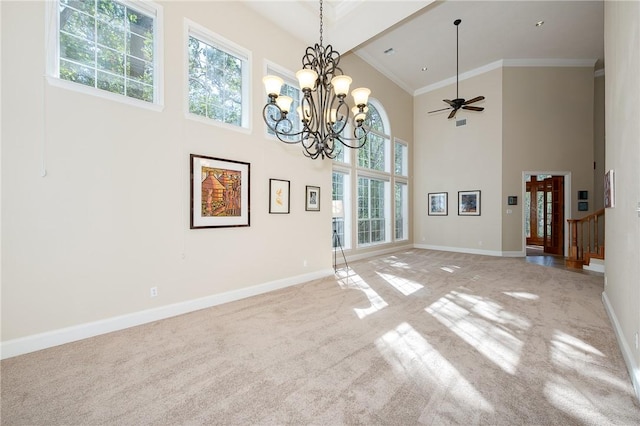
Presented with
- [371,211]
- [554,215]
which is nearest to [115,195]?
[371,211]

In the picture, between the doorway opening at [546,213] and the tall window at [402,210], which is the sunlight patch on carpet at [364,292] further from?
the doorway opening at [546,213]

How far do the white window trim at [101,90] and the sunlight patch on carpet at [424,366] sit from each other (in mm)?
3720

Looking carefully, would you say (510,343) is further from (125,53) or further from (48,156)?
(125,53)

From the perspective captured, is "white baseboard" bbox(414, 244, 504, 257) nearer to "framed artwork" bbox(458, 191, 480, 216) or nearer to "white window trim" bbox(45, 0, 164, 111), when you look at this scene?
"framed artwork" bbox(458, 191, 480, 216)

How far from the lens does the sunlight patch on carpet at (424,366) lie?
1863mm

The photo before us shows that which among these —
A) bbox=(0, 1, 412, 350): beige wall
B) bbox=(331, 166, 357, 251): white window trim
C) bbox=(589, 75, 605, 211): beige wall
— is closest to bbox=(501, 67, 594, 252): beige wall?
bbox=(589, 75, 605, 211): beige wall

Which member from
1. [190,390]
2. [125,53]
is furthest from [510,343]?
[125,53]

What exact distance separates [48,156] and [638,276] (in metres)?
5.10

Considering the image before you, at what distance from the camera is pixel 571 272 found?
18.3 feet

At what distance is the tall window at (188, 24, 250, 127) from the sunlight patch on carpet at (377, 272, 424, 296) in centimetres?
361

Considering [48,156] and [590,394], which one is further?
[48,156]

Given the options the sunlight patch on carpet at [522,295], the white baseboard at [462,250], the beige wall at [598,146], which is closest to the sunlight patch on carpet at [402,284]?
the sunlight patch on carpet at [522,295]

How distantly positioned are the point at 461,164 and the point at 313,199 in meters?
5.79

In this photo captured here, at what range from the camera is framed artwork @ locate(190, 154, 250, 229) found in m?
3.52
